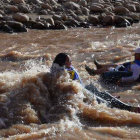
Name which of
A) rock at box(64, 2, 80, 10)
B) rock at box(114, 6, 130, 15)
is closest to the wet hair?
rock at box(114, 6, 130, 15)

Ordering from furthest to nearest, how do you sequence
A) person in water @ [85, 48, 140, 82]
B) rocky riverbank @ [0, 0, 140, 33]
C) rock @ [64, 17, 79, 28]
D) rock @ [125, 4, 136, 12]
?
rock @ [125, 4, 136, 12] < rock @ [64, 17, 79, 28] < rocky riverbank @ [0, 0, 140, 33] < person in water @ [85, 48, 140, 82]

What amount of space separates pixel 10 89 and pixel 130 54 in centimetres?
529

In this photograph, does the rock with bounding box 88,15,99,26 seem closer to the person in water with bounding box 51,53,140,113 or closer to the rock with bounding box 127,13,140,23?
the rock with bounding box 127,13,140,23

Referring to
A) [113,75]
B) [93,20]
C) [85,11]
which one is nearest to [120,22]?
[93,20]

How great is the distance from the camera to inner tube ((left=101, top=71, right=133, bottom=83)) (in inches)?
324

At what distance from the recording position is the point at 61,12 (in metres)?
17.4

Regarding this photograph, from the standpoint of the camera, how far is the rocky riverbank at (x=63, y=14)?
49.5 feet

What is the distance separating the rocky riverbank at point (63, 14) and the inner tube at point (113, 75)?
6845 mm

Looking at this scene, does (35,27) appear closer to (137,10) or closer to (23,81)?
(137,10)

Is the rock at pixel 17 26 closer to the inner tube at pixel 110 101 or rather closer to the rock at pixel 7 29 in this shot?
the rock at pixel 7 29

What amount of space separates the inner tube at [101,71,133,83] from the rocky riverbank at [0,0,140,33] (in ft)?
22.5

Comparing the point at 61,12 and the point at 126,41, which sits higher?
the point at 61,12

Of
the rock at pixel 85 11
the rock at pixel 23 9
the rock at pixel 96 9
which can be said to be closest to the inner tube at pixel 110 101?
the rock at pixel 85 11

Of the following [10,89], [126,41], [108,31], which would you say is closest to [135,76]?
[10,89]
